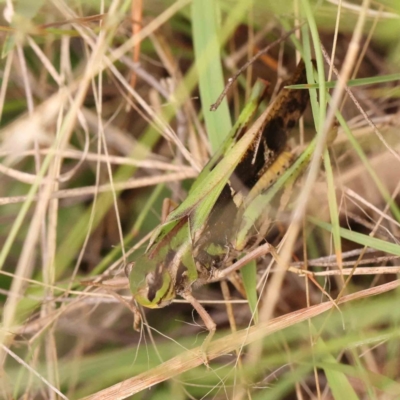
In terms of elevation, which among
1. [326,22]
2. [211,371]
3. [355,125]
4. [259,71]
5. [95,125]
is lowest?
[211,371]

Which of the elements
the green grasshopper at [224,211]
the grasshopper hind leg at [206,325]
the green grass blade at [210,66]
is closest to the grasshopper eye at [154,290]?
the green grasshopper at [224,211]

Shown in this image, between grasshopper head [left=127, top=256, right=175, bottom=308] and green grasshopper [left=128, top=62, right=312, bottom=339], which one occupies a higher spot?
green grasshopper [left=128, top=62, right=312, bottom=339]

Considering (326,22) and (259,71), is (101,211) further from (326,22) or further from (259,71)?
(326,22)

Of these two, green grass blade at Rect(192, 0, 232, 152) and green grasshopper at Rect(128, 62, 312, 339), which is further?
green grass blade at Rect(192, 0, 232, 152)

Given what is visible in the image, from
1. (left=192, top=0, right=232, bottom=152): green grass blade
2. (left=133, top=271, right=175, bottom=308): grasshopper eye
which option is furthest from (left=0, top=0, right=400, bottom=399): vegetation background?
(left=133, top=271, right=175, bottom=308): grasshopper eye

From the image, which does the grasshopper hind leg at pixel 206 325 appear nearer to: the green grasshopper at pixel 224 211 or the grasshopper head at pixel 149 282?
the green grasshopper at pixel 224 211

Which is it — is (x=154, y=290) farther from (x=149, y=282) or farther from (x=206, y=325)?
(x=206, y=325)

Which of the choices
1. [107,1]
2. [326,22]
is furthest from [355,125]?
[107,1]

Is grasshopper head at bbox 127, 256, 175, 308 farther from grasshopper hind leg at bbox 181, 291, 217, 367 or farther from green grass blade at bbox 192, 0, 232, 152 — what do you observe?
green grass blade at bbox 192, 0, 232, 152
